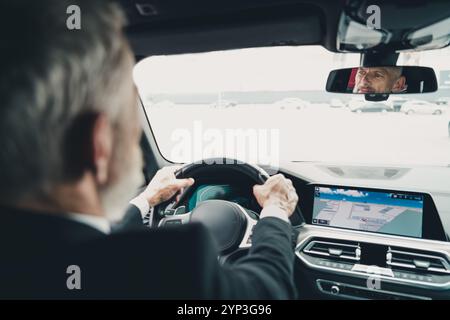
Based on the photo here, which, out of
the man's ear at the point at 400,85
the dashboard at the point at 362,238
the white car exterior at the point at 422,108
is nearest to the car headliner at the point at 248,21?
the man's ear at the point at 400,85

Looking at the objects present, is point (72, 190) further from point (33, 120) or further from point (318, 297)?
point (318, 297)

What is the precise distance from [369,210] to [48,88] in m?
2.04

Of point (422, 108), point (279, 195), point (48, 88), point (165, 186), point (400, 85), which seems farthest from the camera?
point (422, 108)

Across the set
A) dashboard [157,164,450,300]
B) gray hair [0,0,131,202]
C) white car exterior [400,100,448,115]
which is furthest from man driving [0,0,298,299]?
white car exterior [400,100,448,115]

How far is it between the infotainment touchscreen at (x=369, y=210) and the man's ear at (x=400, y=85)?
60 cm

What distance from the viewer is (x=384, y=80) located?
220 cm

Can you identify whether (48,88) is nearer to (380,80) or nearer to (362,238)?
(380,80)

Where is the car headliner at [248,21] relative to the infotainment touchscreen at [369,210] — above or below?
above

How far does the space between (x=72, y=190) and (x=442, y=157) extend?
2.76 metres

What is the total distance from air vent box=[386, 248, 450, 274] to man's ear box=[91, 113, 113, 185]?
193 cm

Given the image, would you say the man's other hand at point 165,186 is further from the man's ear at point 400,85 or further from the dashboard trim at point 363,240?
the man's ear at point 400,85

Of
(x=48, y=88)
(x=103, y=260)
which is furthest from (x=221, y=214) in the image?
(x=48, y=88)

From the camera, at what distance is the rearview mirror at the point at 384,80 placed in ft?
7.06

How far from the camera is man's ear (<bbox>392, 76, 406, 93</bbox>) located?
2162 mm
